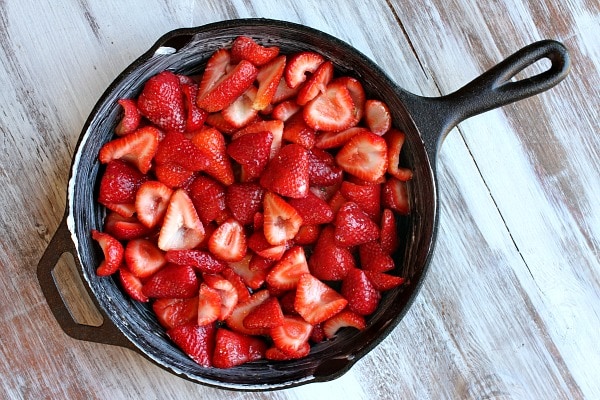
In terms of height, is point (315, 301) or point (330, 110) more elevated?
point (330, 110)

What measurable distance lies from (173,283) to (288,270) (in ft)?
0.72

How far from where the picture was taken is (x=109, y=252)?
1.24 metres

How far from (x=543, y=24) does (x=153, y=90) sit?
810mm

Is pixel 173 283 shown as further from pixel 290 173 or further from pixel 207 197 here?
pixel 290 173

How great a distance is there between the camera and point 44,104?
137cm

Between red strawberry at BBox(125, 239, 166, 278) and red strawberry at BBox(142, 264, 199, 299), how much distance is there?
0.02 meters

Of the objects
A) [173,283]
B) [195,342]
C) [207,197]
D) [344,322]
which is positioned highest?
[207,197]

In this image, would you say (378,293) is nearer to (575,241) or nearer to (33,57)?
(575,241)

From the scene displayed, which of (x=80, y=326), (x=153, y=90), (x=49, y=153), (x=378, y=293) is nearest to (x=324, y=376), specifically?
(x=378, y=293)

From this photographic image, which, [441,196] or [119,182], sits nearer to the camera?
[119,182]

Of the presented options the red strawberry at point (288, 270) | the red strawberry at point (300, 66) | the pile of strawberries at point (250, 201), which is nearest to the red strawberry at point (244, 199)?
the pile of strawberries at point (250, 201)

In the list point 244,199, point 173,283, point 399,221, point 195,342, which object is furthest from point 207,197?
point 399,221

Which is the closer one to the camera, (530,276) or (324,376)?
(324,376)

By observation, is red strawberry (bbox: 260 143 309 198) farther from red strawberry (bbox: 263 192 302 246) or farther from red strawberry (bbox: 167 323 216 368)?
red strawberry (bbox: 167 323 216 368)
